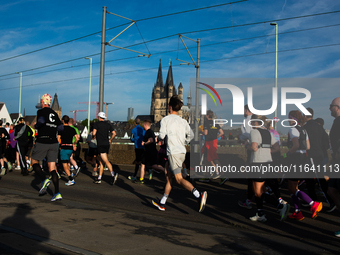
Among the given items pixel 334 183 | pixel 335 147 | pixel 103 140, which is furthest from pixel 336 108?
pixel 103 140

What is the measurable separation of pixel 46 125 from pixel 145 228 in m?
3.37

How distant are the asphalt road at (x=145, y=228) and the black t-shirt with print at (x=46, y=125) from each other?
121cm

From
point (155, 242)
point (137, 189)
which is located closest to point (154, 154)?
point (137, 189)

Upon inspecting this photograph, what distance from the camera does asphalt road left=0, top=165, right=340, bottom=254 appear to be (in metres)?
3.77

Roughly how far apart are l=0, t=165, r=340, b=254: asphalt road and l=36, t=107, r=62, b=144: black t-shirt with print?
47.8 inches

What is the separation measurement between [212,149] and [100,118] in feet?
12.0

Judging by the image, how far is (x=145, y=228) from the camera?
4.61 metres

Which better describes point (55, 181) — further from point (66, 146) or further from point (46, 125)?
point (66, 146)

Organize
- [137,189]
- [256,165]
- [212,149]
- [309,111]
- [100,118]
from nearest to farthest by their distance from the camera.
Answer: [256,165] → [309,111] → [137,189] → [100,118] → [212,149]

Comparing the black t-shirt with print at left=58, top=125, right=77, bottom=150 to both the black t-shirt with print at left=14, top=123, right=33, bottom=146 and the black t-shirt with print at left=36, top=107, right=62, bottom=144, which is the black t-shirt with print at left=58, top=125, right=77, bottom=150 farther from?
the black t-shirt with print at left=14, top=123, right=33, bottom=146

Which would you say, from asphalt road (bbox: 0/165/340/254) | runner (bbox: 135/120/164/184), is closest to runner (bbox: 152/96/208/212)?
asphalt road (bbox: 0/165/340/254)

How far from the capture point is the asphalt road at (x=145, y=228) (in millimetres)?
3766

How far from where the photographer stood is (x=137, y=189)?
855 cm

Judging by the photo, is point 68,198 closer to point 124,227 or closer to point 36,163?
point 36,163
